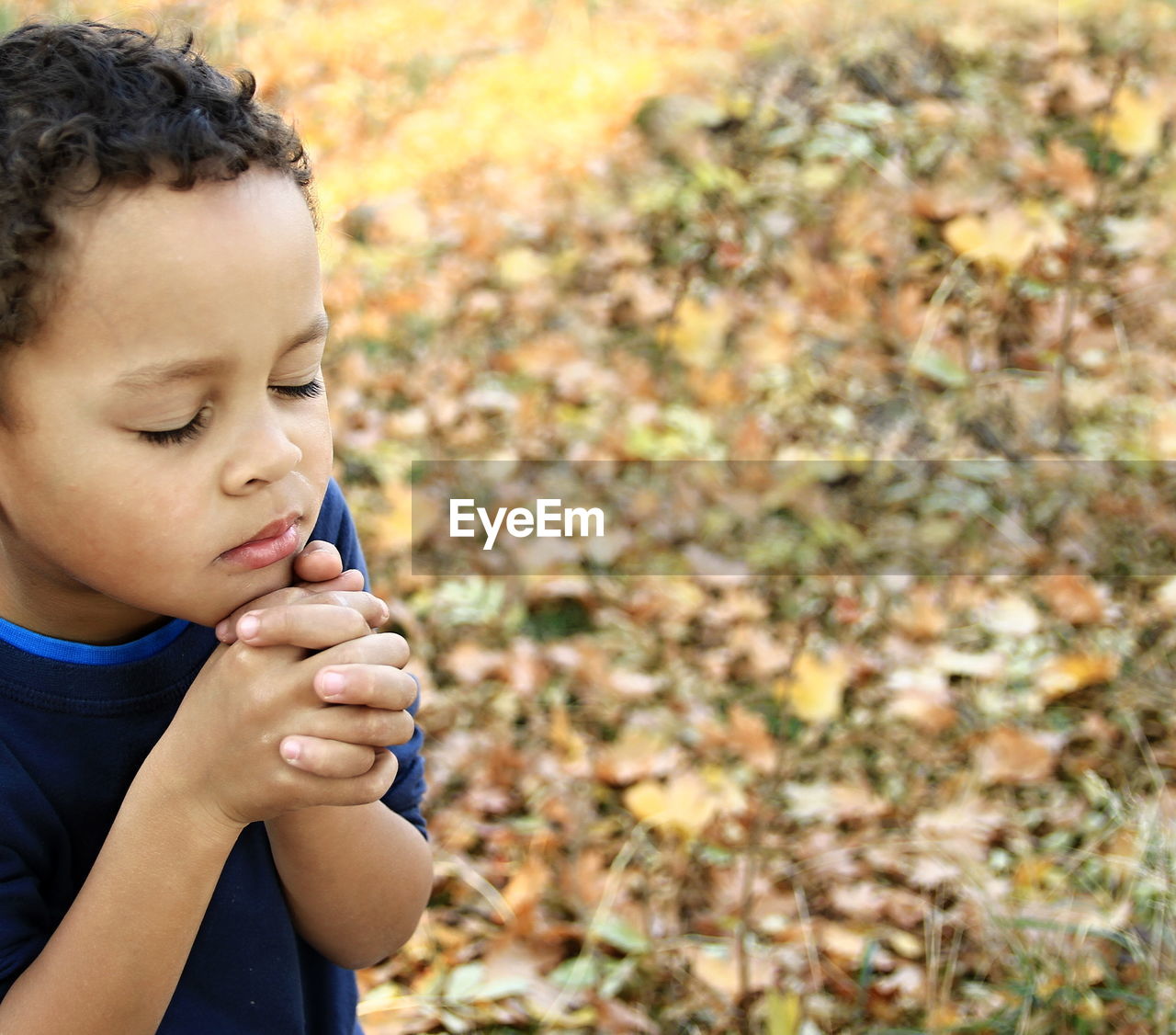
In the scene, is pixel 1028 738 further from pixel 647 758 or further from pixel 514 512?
pixel 514 512

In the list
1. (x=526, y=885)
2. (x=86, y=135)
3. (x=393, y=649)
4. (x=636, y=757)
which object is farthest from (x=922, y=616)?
(x=86, y=135)

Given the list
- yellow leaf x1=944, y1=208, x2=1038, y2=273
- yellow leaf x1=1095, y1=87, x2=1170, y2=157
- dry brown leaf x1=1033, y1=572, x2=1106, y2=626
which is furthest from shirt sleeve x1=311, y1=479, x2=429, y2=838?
yellow leaf x1=1095, y1=87, x2=1170, y2=157

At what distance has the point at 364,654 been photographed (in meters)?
0.92

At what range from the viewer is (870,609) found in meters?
3.08

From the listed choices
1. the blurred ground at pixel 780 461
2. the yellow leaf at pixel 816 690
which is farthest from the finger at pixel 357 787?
the yellow leaf at pixel 816 690

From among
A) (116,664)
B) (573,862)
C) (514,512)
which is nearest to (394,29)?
(514,512)

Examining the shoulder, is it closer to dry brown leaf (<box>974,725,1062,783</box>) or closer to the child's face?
the child's face

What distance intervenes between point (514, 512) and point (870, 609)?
103 cm

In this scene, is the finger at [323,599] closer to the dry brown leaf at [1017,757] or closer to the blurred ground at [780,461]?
the blurred ground at [780,461]

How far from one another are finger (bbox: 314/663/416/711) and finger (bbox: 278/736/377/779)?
3 cm

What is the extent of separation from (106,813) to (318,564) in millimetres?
294

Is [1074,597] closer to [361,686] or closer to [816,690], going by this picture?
[816,690]

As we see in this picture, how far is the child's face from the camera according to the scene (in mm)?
811

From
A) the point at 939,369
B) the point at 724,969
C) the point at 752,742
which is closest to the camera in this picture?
the point at 724,969
